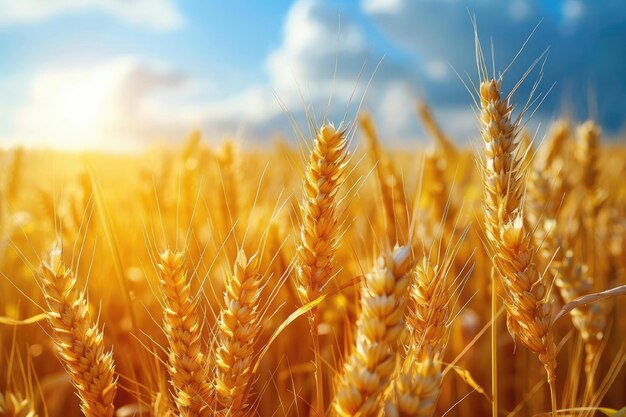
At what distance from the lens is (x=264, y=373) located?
2014 millimetres

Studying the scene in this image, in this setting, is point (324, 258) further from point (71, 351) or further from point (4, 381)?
point (4, 381)

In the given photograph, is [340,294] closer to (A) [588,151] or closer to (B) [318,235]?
(B) [318,235]

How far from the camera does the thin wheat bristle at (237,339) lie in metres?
0.87

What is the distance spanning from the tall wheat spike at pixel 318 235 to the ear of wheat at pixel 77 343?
1.16 feet

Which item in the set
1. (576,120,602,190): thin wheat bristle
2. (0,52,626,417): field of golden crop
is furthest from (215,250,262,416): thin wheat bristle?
(576,120,602,190): thin wheat bristle

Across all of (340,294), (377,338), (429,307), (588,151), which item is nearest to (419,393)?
(377,338)

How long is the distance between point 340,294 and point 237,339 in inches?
33.2

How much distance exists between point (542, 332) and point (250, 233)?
5.43ft

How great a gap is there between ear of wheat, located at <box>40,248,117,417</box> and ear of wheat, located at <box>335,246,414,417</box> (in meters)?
0.44

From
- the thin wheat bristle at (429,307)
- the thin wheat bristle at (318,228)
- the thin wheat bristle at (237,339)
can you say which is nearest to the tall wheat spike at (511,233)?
the thin wheat bristle at (429,307)

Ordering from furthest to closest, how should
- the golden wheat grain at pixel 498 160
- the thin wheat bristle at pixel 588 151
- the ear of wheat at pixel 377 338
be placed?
the thin wheat bristle at pixel 588 151, the golden wheat grain at pixel 498 160, the ear of wheat at pixel 377 338

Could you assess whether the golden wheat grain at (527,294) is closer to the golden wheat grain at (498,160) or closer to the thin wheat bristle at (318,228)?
the golden wheat grain at (498,160)

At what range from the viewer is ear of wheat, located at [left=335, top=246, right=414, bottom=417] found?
678mm

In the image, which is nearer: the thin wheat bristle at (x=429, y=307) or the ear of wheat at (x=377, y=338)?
the ear of wheat at (x=377, y=338)
